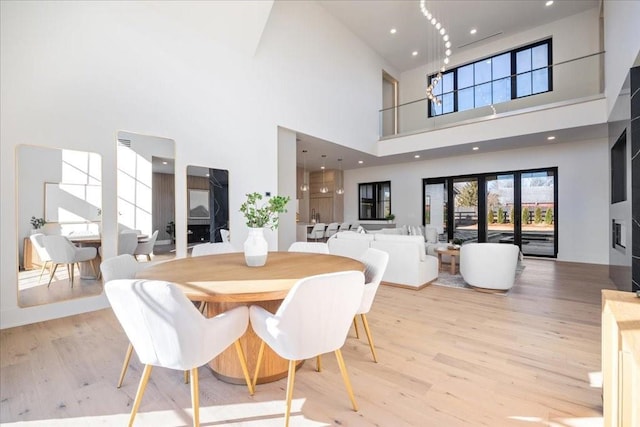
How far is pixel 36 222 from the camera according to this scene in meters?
3.01

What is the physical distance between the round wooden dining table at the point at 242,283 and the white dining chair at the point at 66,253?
1916 millimetres

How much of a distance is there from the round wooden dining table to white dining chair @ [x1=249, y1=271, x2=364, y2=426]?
14cm

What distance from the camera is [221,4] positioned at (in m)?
4.08

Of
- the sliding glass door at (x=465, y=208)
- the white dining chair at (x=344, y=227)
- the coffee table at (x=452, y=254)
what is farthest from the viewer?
the white dining chair at (x=344, y=227)

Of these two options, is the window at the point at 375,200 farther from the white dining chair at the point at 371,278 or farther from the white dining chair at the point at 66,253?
the white dining chair at the point at 66,253

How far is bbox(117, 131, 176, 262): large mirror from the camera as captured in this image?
3.55 metres

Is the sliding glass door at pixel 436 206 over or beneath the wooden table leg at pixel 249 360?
over

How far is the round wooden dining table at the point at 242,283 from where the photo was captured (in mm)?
1471

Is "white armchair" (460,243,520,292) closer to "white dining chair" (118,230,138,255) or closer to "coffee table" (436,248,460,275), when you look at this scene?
"coffee table" (436,248,460,275)

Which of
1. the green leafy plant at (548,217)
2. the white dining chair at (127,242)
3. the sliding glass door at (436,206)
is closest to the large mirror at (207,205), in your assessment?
the white dining chair at (127,242)

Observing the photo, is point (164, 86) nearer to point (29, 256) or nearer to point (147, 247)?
point (147, 247)

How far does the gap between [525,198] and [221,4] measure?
7801 mm

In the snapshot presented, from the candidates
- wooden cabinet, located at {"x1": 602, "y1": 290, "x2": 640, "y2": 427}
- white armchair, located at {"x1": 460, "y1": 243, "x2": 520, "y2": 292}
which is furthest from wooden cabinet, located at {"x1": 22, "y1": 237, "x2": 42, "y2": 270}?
white armchair, located at {"x1": 460, "y1": 243, "x2": 520, "y2": 292}

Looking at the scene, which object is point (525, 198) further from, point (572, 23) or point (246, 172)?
point (246, 172)
